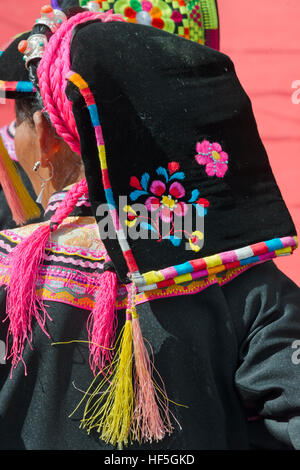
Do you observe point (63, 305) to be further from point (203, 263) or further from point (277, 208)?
point (277, 208)

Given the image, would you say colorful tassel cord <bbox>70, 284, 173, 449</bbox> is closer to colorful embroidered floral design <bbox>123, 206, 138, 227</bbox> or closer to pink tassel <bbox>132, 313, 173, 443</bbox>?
pink tassel <bbox>132, 313, 173, 443</bbox>

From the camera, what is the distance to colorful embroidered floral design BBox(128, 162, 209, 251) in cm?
112

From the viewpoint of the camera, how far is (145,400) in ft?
3.63

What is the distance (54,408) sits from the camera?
1.11 metres

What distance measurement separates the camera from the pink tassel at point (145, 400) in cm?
110

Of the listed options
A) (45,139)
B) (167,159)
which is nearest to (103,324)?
(167,159)

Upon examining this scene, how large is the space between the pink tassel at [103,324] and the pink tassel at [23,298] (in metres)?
0.11

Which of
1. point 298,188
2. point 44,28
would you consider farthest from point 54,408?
point 298,188

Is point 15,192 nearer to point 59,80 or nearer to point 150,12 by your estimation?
point 59,80

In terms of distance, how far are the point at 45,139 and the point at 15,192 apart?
0.28 m

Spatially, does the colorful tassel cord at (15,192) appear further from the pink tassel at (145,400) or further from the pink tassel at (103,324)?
the pink tassel at (145,400)

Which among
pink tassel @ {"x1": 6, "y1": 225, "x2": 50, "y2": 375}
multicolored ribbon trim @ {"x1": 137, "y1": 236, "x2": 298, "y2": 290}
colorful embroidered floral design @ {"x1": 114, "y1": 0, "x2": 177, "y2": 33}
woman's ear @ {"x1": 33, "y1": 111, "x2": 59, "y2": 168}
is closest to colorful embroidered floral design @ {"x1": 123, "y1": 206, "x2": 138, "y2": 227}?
multicolored ribbon trim @ {"x1": 137, "y1": 236, "x2": 298, "y2": 290}

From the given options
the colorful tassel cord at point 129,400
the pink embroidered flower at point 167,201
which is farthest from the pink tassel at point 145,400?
the pink embroidered flower at point 167,201

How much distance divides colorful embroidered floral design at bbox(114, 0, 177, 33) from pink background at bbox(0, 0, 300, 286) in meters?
1.11
